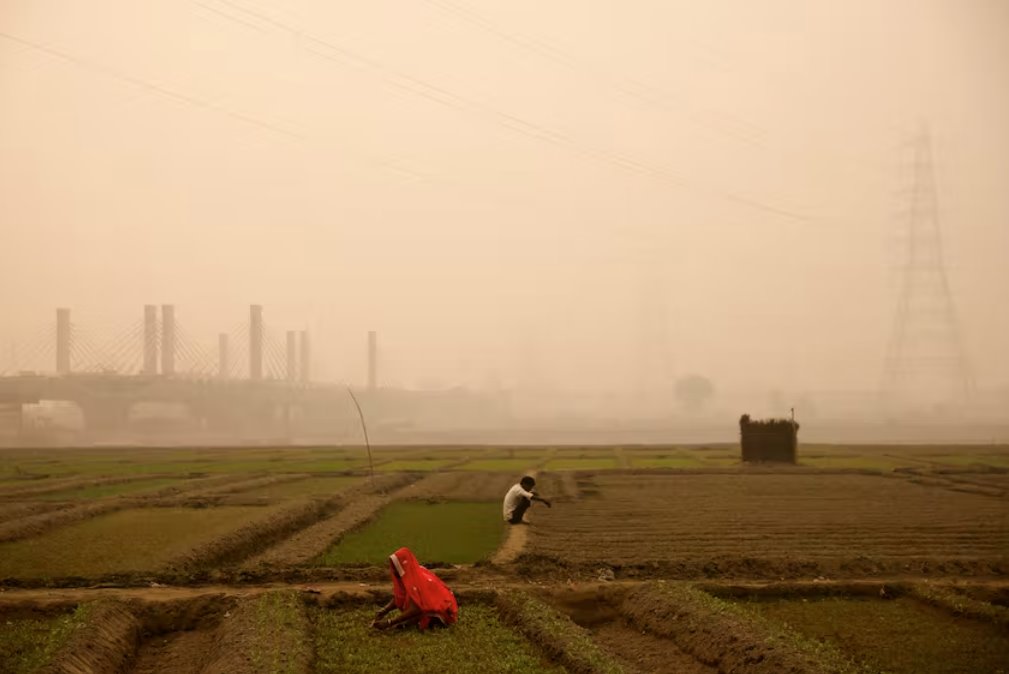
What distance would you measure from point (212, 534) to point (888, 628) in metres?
14.5

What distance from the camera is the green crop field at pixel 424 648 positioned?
33.6 feet

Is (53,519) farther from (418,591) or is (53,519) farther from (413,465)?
(413,465)

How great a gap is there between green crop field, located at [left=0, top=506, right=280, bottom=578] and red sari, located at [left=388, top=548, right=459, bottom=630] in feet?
21.8

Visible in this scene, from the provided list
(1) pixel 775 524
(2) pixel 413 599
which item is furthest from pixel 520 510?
(2) pixel 413 599

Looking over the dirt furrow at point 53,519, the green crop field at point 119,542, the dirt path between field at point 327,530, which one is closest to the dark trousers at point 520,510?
the dirt path between field at point 327,530

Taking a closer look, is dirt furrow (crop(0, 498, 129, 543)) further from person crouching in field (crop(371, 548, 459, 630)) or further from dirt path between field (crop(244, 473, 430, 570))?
person crouching in field (crop(371, 548, 459, 630))

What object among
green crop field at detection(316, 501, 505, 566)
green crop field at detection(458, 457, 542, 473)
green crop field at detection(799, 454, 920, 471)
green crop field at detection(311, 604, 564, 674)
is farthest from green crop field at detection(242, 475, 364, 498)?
green crop field at detection(799, 454, 920, 471)

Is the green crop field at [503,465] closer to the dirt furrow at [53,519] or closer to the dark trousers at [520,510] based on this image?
the dirt furrow at [53,519]

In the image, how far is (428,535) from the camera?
2034cm

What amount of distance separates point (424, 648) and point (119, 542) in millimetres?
11215

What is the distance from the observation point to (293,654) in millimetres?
10188

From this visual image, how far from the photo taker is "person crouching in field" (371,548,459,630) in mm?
11602

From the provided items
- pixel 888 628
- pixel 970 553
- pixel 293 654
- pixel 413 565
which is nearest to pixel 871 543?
pixel 970 553

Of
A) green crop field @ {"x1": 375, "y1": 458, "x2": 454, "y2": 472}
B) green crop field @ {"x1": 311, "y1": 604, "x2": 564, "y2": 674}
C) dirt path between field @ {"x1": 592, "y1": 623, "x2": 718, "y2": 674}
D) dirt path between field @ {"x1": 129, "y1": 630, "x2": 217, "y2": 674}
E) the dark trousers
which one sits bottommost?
green crop field @ {"x1": 375, "y1": 458, "x2": 454, "y2": 472}
